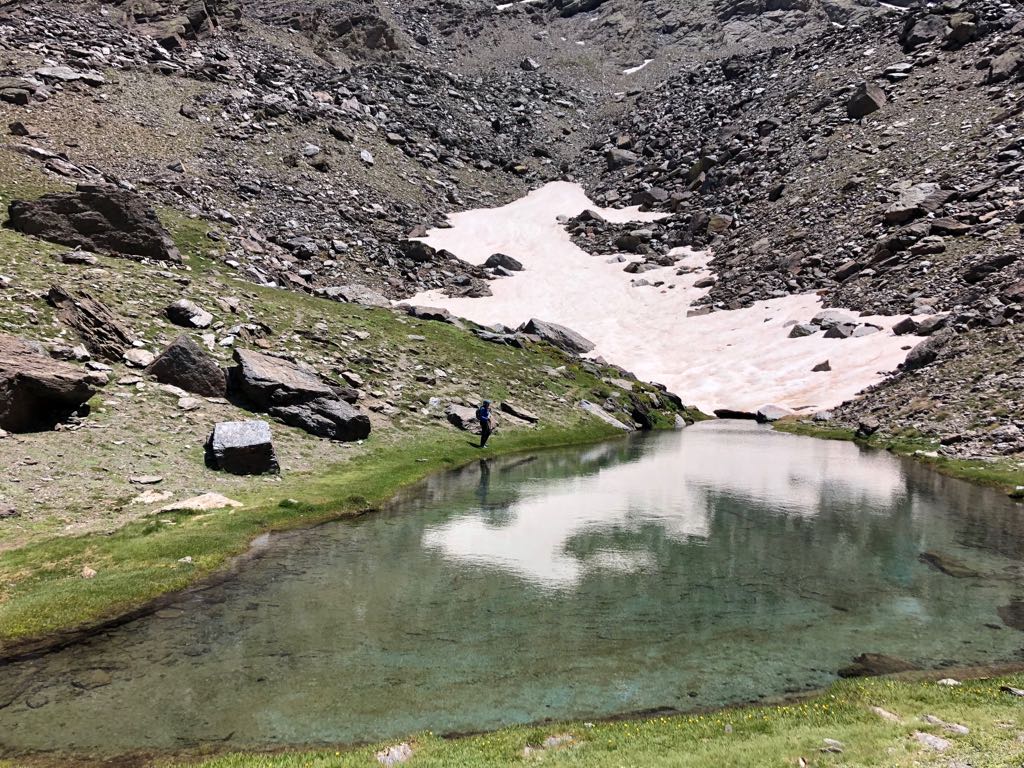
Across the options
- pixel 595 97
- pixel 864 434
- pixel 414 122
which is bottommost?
pixel 864 434

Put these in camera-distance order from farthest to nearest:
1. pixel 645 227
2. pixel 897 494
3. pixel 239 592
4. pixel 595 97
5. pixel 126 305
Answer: pixel 595 97
pixel 645 227
pixel 126 305
pixel 897 494
pixel 239 592

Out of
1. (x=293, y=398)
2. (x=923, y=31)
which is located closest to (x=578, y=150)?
(x=923, y=31)

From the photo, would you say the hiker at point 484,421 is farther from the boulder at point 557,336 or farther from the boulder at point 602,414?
the boulder at point 557,336

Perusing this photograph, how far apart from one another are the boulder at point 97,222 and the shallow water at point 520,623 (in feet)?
104

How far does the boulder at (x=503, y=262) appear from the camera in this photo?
339 feet

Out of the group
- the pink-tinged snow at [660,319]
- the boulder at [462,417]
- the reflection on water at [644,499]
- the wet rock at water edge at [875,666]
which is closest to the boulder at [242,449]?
the reflection on water at [644,499]

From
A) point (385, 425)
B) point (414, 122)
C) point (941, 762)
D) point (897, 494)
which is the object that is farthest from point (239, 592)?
point (414, 122)

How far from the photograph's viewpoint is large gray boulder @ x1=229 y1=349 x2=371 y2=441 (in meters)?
32.0

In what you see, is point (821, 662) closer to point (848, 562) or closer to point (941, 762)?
point (941, 762)

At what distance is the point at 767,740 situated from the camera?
10.2 meters

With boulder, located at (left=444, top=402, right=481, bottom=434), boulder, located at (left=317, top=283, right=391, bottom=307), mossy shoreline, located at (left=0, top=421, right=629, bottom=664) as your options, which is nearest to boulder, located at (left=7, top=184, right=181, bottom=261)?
boulder, located at (left=317, top=283, right=391, bottom=307)

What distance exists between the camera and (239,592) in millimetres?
16484

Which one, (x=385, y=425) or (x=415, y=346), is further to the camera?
(x=415, y=346)

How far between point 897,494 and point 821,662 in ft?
64.7
